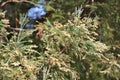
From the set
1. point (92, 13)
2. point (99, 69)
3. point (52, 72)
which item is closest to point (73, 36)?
point (52, 72)

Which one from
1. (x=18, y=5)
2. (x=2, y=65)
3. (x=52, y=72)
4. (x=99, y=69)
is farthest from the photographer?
(x=18, y=5)

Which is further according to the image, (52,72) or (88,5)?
(88,5)

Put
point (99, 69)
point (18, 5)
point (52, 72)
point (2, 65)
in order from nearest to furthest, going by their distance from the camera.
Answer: point (2, 65) < point (52, 72) < point (99, 69) < point (18, 5)

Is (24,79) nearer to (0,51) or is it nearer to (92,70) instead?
(0,51)

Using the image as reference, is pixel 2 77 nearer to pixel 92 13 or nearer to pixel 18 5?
pixel 92 13

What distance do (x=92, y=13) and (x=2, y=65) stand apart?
1893 millimetres

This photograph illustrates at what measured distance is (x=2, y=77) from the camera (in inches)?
103

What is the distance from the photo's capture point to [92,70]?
3.81m

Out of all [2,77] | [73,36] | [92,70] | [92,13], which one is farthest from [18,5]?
[2,77]

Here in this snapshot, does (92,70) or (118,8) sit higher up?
(118,8)

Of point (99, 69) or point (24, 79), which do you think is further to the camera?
point (99, 69)

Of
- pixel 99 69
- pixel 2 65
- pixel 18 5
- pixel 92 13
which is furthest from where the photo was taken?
pixel 18 5

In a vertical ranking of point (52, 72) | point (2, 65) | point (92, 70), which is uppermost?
point (2, 65)

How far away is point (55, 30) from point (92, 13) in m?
1.25
